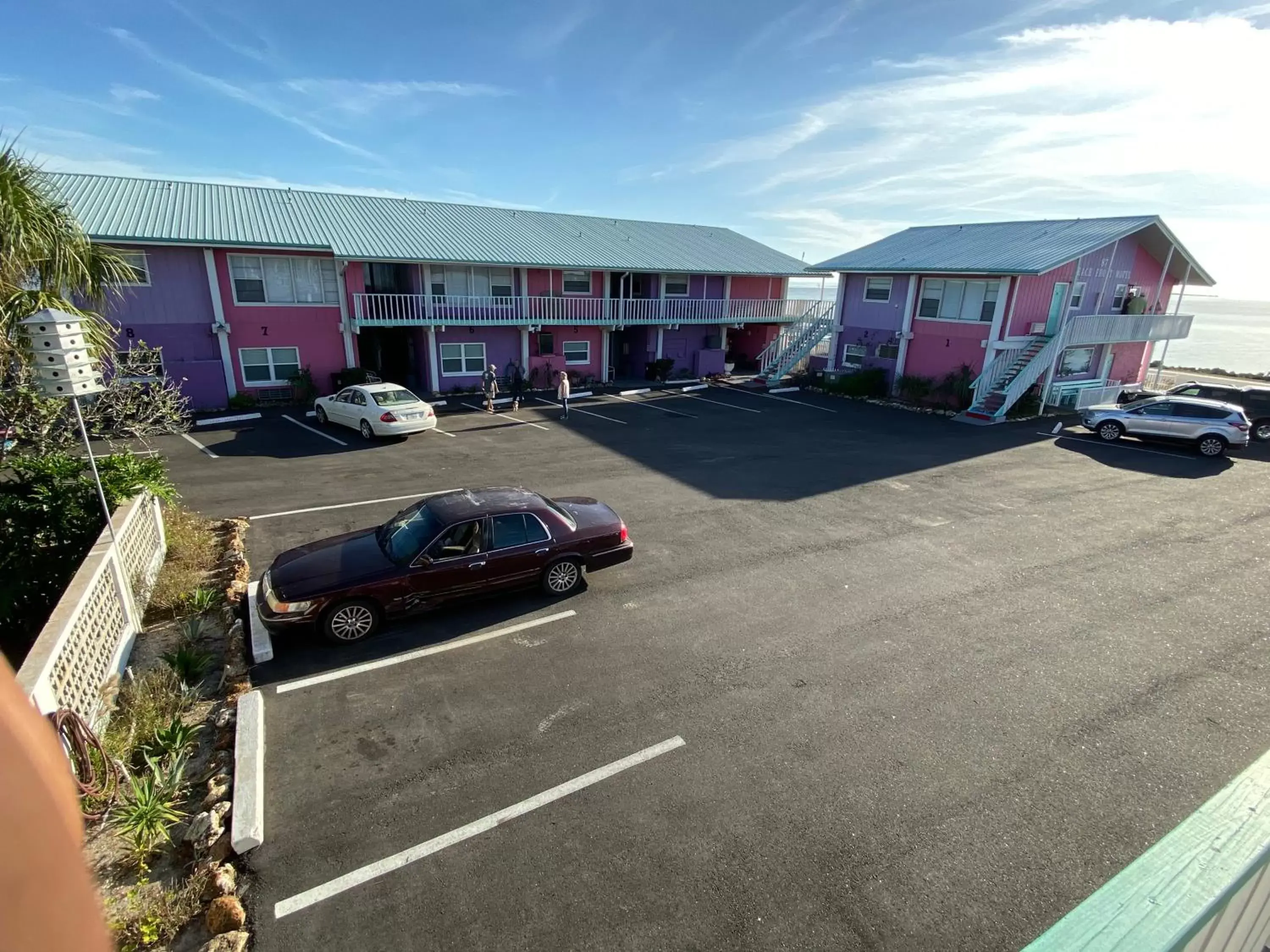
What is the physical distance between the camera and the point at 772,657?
8.09m

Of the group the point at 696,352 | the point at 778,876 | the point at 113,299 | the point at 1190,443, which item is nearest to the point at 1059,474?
the point at 1190,443

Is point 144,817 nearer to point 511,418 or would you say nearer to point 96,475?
point 96,475

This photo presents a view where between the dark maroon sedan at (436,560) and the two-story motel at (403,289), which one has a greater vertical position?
the two-story motel at (403,289)

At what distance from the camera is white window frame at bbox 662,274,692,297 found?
3048 cm

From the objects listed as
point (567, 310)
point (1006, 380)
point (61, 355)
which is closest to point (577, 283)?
point (567, 310)

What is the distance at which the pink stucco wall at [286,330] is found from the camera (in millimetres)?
21781

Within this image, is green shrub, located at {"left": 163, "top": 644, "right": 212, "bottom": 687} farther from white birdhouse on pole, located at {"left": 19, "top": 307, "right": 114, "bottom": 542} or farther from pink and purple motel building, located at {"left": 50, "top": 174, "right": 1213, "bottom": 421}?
pink and purple motel building, located at {"left": 50, "top": 174, "right": 1213, "bottom": 421}

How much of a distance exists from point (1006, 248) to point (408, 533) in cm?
2629

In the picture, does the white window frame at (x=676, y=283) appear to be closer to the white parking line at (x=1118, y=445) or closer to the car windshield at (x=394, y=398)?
the car windshield at (x=394, y=398)

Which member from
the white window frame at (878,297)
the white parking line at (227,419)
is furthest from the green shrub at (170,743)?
the white window frame at (878,297)

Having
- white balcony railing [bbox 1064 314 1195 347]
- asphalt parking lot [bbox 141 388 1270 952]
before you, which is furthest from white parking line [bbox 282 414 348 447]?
white balcony railing [bbox 1064 314 1195 347]

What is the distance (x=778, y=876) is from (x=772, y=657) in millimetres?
3118

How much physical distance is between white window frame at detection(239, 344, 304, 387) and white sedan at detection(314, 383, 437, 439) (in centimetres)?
485

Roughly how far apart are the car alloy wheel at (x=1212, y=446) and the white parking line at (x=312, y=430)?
79.8 ft
